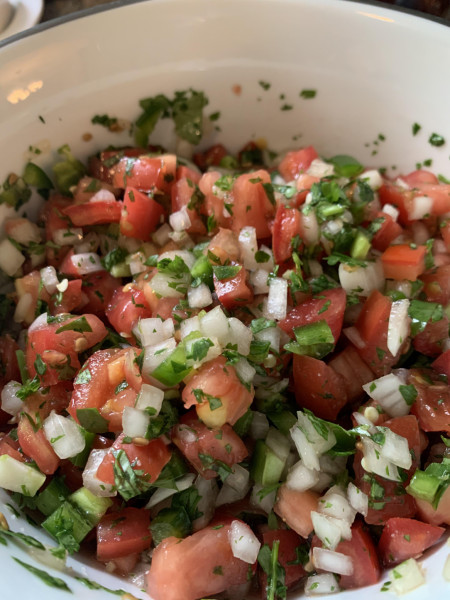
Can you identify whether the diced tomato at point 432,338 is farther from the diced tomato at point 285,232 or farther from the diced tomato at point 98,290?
the diced tomato at point 98,290

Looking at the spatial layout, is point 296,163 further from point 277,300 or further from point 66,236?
point 66,236

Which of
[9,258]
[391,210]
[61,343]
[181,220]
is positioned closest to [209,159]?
[181,220]

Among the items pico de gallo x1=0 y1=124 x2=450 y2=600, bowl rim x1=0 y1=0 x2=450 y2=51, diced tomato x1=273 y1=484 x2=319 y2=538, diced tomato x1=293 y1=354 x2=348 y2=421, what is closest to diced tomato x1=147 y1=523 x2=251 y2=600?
pico de gallo x1=0 y1=124 x2=450 y2=600

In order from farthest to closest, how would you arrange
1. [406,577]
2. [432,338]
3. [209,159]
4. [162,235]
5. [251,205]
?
[209,159] → [162,235] → [251,205] → [432,338] → [406,577]

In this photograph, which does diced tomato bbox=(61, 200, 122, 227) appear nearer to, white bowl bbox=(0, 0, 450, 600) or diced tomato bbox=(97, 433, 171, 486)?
white bowl bbox=(0, 0, 450, 600)

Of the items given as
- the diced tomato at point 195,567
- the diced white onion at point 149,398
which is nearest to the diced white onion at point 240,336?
the diced white onion at point 149,398

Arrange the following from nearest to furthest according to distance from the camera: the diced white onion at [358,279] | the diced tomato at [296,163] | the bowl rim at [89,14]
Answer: the diced white onion at [358,279], the bowl rim at [89,14], the diced tomato at [296,163]
